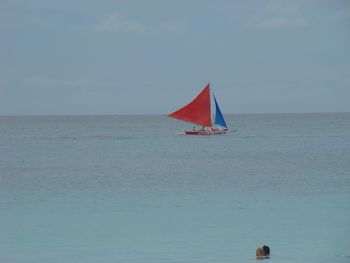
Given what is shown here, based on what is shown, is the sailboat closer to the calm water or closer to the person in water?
the calm water

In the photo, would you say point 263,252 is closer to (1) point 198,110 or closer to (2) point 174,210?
(2) point 174,210

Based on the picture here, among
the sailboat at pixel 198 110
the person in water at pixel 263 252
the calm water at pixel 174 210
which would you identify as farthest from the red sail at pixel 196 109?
the person in water at pixel 263 252

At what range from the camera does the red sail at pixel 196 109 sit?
53281 millimetres

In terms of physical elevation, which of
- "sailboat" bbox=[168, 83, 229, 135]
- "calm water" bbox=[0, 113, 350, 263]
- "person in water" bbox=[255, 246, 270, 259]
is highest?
"sailboat" bbox=[168, 83, 229, 135]

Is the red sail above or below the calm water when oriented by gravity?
above

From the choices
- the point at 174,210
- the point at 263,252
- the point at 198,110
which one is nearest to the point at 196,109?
the point at 198,110

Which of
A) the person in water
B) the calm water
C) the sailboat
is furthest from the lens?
the sailboat

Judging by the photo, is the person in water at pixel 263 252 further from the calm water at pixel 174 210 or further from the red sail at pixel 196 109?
the red sail at pixel 196 109

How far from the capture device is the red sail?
175 ft

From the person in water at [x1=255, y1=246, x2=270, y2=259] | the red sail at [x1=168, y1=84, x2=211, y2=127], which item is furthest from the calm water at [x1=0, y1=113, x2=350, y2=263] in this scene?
the red sail at [x1=168, y1=84, x2=211, y2=127]

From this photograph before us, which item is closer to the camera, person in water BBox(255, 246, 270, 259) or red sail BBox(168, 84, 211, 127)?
person in water BBox(255, 246, 270, 259)

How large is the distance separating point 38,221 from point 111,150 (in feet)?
102

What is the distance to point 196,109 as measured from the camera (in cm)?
5359

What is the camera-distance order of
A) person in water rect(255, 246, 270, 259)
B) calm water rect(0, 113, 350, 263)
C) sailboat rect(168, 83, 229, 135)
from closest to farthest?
person in water rect(255, 246, 270, 259), calm water rect(0, 113, 350, 263), sailboat rect(168, 83, 229, 135)
